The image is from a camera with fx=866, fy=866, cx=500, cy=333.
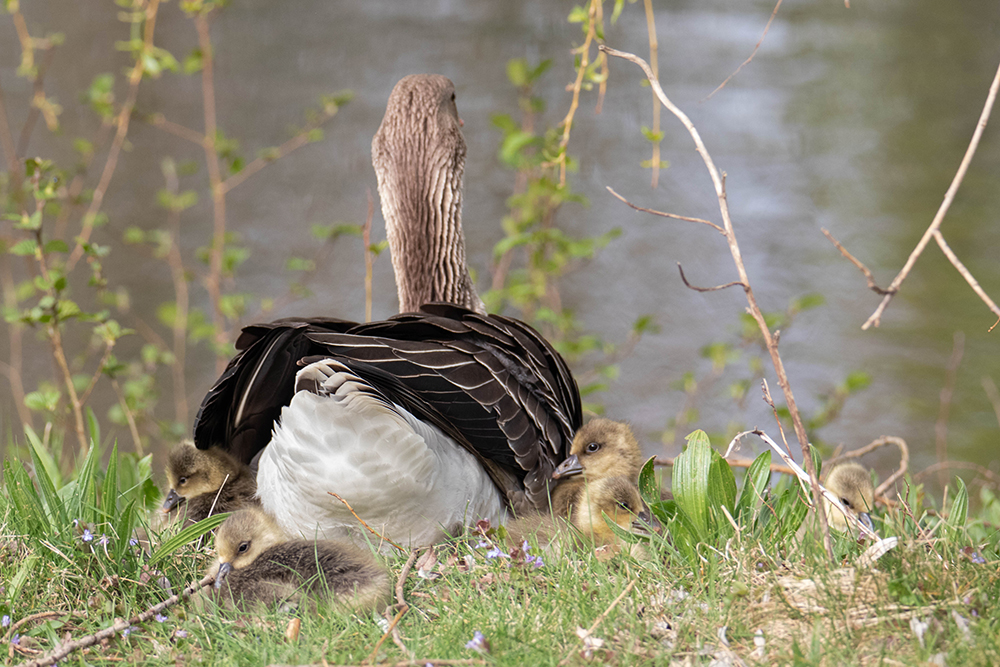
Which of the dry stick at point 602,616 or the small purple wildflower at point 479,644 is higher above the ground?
the small purple wildflower at point 479,644

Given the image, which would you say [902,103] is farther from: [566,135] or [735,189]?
[566,135]

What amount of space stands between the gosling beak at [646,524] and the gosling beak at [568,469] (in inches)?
17.6

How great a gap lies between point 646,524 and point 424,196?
7.14 ft

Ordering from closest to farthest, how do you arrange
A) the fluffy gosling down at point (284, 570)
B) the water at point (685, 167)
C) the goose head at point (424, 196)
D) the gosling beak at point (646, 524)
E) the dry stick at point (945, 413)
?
1. the fluffy gosling down at point (284, 570)
2. the gosling beak at point (646, 524)
3. the goose head at point (424, 196)
4. the dry stick at point (945, 413)
5. the water at point (685, 167)

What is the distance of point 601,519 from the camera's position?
2.85 meters

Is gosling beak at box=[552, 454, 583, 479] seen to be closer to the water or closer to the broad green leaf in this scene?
the broad green leaf

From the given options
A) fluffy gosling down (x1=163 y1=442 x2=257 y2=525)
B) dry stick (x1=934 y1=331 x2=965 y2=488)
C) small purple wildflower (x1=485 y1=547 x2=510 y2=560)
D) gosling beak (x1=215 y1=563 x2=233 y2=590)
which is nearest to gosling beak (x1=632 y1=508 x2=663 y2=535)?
small purple wildflower (x1=485 y1=547 x2=510 y2=560)

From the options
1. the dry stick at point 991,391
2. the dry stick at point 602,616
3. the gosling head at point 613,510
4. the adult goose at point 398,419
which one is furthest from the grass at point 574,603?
the dry stick at point 991,391

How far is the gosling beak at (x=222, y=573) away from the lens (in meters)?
2.55

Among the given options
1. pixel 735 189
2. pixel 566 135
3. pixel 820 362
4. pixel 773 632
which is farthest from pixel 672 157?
pixel 773 632

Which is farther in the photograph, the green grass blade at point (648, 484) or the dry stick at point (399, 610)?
the green grass blade at point (648, 484)

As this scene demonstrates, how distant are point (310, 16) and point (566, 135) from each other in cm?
780

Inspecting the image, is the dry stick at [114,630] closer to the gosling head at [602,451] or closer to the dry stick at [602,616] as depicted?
the dry stick at [602,616]

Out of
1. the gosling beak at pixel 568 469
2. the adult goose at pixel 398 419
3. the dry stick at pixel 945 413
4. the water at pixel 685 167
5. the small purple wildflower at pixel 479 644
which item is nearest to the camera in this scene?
the small purple wildflower at pixel 479 644
